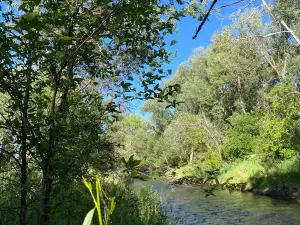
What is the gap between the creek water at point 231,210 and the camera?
12.9 metres

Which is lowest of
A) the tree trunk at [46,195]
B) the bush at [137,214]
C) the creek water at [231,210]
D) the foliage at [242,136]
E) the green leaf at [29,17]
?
the creek water at [231,210]

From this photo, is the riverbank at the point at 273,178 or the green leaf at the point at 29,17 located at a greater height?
the green leaf at the point at 29,17

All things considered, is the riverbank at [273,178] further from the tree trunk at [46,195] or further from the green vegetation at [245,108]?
the tree trunk at [46,195]

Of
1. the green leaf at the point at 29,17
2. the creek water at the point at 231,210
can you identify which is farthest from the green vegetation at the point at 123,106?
the creek water at the point at 231,210

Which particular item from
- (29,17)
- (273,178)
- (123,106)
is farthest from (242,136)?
(29,17)

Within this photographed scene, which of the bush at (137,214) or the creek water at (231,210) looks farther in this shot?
the creek water at (231,210)

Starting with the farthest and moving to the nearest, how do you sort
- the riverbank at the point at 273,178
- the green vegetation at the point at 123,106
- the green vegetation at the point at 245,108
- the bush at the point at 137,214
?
the green vegetation at the point at 245,108, the riverbank at the point at 273,178, the bush at the point at 137,214, the green vegetation at the point at 123,106

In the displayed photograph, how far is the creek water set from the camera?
12891 millimetres

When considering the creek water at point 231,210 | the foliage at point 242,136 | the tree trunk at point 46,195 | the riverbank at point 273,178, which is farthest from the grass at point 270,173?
the tree trunk at point 46,195

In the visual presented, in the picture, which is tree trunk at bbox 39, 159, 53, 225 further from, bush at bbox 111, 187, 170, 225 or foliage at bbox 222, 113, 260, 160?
foliage at bbox 222, 113, 260, 160

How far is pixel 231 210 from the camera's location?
1527 cm

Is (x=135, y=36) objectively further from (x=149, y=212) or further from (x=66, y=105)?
(x=149, y=212)

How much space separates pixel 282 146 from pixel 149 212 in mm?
17187

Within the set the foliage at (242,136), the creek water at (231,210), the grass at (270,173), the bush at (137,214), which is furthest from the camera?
the foliage at (242,136)
